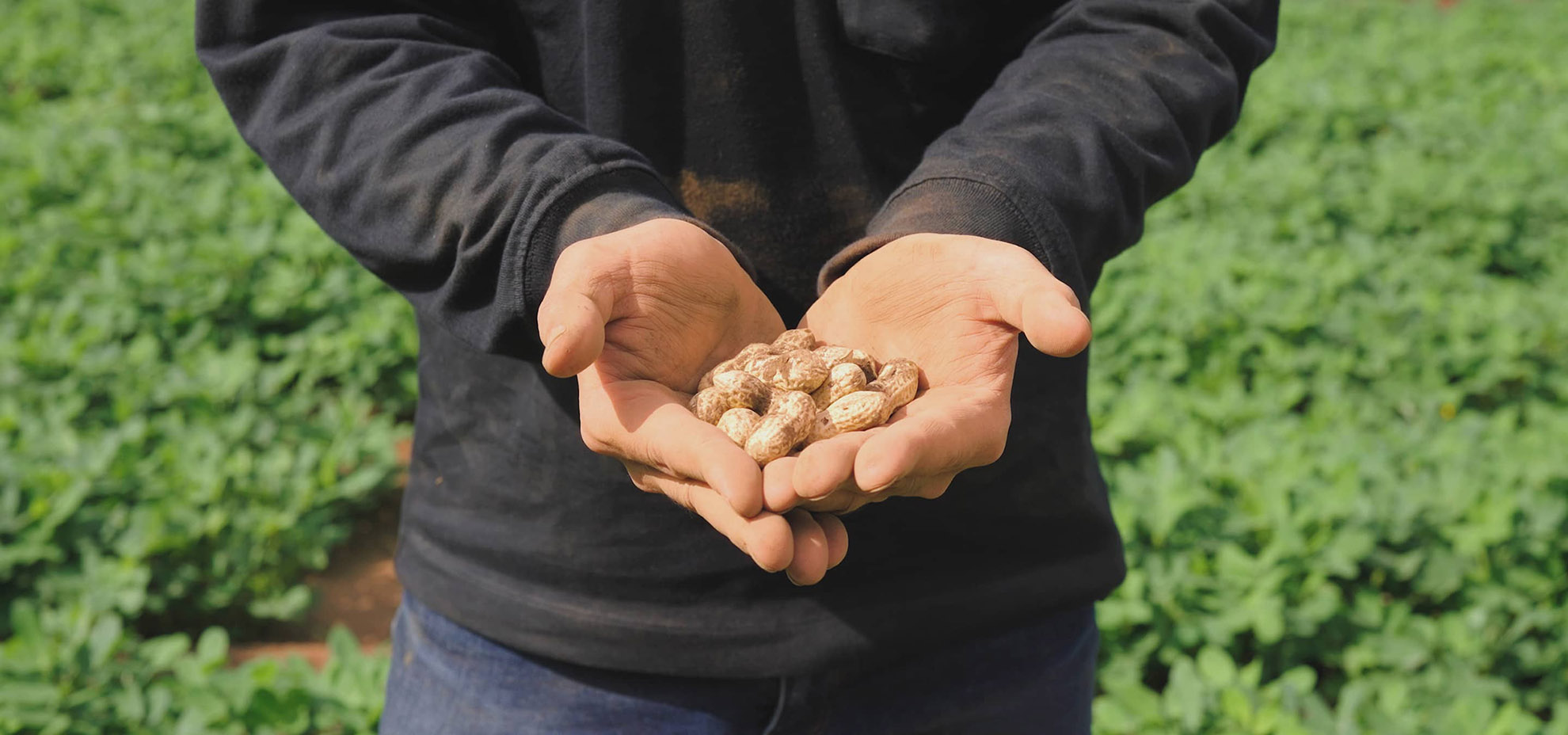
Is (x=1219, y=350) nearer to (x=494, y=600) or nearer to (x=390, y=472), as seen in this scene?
(x=390, y=472)

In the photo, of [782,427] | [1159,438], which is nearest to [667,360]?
[782,427]

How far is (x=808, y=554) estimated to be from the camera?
1.06m

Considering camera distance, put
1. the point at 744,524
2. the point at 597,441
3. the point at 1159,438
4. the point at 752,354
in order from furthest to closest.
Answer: the point at 1159,438 < the point at 752,354 < the point at 597,441 < the point at 744,524

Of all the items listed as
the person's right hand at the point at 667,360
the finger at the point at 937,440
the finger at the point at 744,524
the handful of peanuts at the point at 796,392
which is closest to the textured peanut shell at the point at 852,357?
the handful of peanuts at the point at 796,392

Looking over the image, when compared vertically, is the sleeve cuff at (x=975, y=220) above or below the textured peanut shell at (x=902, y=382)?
above

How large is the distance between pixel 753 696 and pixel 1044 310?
0.54m

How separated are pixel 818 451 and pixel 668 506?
333 mm

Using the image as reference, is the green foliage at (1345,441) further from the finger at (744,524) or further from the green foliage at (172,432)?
the green foliage at (172,432)

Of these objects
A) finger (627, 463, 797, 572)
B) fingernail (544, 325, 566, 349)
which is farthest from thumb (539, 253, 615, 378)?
finger (627, 463, 797, 572)

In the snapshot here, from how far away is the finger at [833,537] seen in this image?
3.57 feet

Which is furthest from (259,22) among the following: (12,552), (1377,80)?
(1377,80)

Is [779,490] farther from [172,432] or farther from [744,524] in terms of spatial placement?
[172,432]

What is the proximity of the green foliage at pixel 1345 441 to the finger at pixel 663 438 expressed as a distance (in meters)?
1.53

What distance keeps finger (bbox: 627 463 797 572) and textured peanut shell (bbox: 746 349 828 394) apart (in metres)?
0.31
